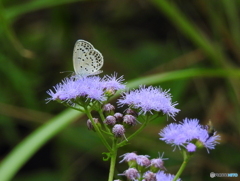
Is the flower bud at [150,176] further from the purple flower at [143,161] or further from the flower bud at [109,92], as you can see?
the flower bud at [109,92]

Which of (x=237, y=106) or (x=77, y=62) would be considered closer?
(x=77, y=62)

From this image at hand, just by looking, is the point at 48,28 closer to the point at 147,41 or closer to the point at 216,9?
the point at 147,41

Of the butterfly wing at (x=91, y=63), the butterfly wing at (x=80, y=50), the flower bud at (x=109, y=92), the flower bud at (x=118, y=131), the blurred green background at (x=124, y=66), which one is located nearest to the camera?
the flower bud at (x=118, y=131)

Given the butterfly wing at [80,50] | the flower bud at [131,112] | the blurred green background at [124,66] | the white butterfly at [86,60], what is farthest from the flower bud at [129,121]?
the blurred green background at [124,66]

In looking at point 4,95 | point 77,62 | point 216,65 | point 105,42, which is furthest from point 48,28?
point 77,62

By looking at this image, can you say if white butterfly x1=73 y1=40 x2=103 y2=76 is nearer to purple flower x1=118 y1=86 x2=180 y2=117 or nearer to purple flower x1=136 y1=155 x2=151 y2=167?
purple flower x1=118 y1=86 x2=180 y2=117
